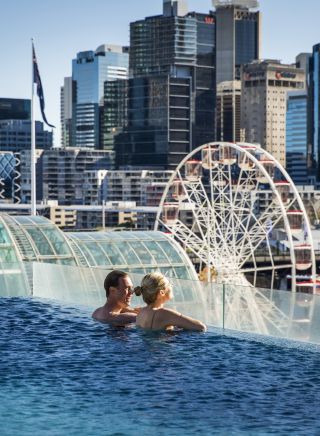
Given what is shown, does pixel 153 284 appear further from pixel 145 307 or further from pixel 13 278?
pixel 13 278

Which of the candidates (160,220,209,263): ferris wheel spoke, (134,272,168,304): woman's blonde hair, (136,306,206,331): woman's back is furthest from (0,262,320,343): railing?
(160,220,209,263): ferris wheel spoke

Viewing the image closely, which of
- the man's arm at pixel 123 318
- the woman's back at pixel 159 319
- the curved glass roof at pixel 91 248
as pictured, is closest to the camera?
the woman's back at pixel 159 319

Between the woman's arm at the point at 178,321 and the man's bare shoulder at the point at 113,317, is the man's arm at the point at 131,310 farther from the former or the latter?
Result: the woman's arm at the point at 178,321

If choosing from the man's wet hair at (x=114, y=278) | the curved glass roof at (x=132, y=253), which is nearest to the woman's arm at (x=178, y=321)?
the man's wet hair at (x=114, y=278)

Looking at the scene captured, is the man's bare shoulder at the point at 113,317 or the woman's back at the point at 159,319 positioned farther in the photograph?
the man's bare shoulder at the point at 113,317

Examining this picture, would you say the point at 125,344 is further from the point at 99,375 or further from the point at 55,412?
the point at 55,412

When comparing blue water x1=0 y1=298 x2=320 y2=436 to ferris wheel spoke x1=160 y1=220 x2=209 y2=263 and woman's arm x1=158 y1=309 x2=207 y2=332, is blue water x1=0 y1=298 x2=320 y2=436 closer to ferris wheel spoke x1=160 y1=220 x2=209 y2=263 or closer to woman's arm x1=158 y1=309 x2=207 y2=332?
woman's arm x1=158 y1=309 x2=207 y2=332

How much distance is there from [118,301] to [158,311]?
1.70 metres

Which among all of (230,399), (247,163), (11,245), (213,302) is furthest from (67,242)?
(247,163)

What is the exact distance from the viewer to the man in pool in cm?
2147

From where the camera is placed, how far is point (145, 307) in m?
20.8

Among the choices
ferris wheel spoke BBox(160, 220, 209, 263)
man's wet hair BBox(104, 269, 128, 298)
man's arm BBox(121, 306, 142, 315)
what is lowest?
ferris wheel spoke BBox(160, 220, 209, 263)

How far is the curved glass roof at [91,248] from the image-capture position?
117 feet

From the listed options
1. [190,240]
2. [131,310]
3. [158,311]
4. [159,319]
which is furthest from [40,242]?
[190,240]
